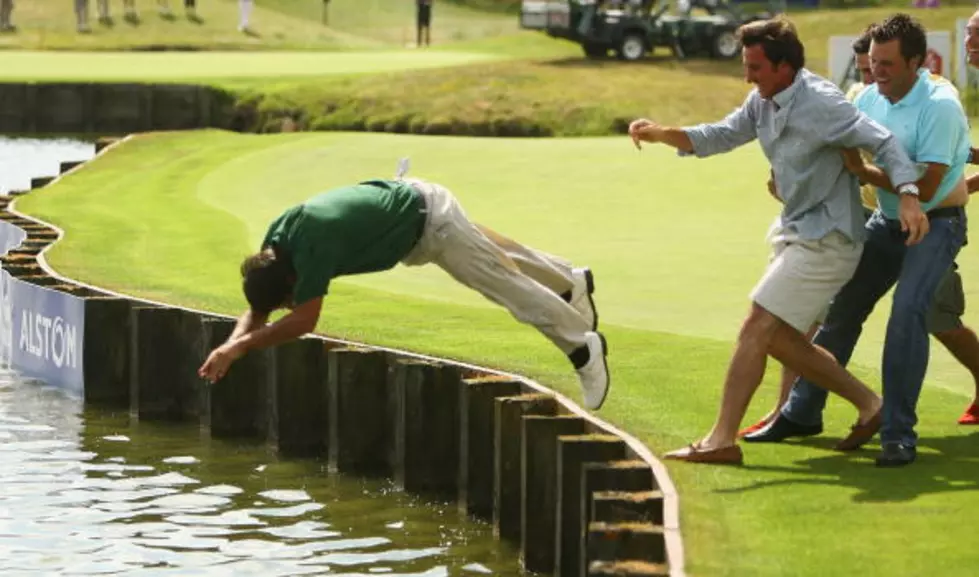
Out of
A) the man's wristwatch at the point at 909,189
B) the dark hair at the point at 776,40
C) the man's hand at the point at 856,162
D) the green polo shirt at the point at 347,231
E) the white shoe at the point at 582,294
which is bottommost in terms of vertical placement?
the white shoe at the point at 582,294

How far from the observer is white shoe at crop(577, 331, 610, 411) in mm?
12672

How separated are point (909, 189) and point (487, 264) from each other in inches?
99.5

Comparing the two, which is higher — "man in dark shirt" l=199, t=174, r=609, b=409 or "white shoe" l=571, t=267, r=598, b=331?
"man in dark shirt" l=199, t=174, r=609, b=409

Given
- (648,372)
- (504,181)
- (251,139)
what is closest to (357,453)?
(648,372)

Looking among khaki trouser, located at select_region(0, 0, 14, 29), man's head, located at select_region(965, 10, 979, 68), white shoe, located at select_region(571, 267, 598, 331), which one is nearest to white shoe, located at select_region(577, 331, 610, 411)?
white shoe, located at select_region(571, 267, 598, 331)

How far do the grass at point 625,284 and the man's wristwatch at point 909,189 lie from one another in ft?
4.35

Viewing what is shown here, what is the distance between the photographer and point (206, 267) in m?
21.1

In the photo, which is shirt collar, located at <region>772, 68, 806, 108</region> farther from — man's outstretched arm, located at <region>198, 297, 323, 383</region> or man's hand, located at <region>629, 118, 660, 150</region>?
man's outstretched arm, located at <region>198, 297, 323, 383</region>

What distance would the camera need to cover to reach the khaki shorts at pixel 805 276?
11086 millimetres

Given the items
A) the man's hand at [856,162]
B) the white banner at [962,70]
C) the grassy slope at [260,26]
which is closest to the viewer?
the man's hand at [856,162]

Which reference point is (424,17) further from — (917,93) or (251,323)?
(917,93)

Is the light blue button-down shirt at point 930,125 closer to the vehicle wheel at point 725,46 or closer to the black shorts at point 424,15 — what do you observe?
the vehicle wheel at point 725,46

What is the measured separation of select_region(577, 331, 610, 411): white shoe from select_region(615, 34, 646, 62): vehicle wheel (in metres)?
37.3

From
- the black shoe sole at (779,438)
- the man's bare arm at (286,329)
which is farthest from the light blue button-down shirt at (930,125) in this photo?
the man's bare arm at (286,329)
